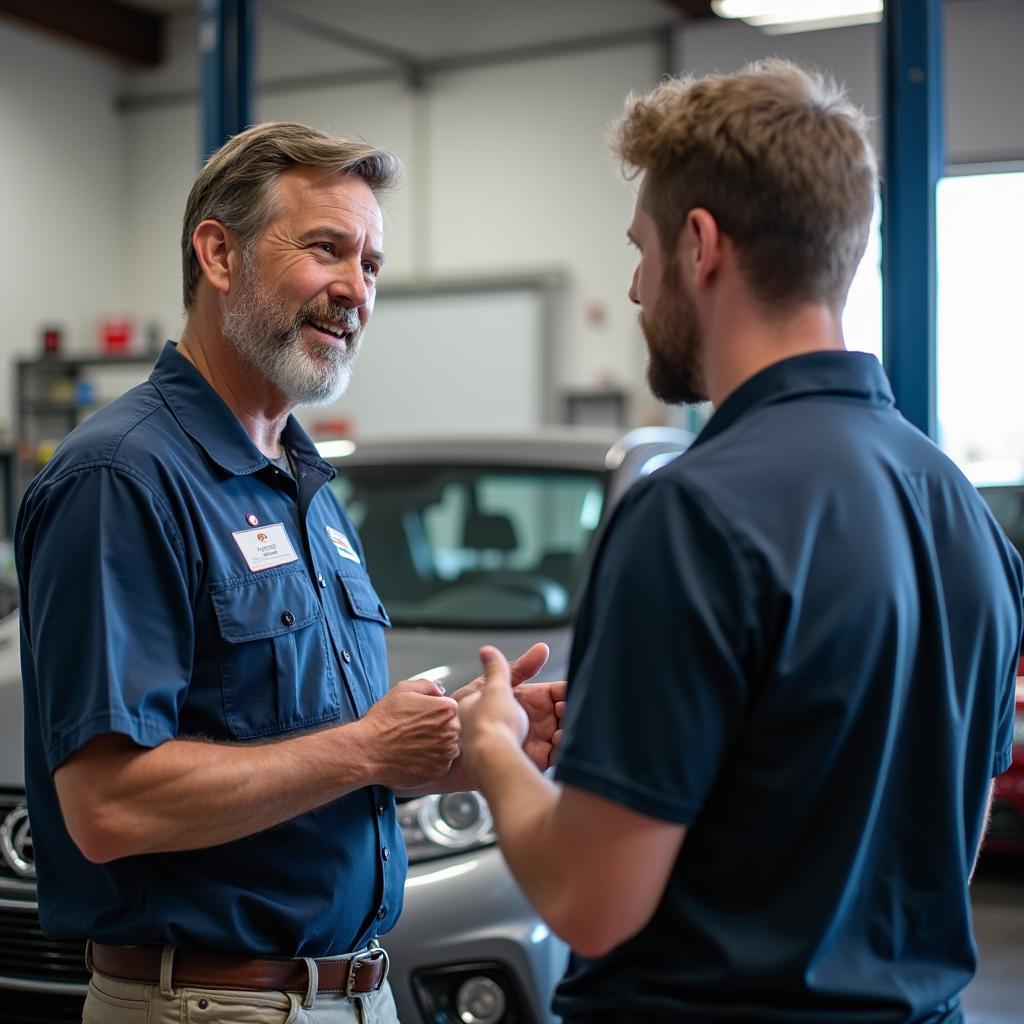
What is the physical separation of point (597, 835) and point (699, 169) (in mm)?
568

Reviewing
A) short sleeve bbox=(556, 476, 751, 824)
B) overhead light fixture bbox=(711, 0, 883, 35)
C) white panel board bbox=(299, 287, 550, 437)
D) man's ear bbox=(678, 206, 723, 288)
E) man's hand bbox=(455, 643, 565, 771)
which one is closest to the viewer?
short sleeve bbox=(556, 476, 751, 824)

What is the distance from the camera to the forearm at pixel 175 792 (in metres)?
1.49

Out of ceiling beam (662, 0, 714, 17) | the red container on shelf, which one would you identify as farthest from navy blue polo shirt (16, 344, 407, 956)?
the red container on shelf

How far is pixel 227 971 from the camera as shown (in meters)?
1.64

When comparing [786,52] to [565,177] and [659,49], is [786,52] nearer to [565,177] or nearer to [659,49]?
[659,49]

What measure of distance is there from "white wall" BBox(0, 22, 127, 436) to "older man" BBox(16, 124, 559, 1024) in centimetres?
1157

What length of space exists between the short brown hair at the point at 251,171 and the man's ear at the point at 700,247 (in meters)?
0.84

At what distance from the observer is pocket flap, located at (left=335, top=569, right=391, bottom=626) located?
6.25 ft

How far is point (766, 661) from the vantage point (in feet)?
3.64

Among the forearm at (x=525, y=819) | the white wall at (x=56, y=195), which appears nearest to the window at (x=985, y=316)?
the white wall at (x=56, y=195)

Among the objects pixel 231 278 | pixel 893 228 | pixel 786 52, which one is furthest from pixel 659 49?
pixel 231 278

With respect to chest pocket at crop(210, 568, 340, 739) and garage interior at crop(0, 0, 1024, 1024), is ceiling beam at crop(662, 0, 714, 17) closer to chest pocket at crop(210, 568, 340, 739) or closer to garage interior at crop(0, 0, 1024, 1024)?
garage interior at crop(0, 0, 1024, 1024)

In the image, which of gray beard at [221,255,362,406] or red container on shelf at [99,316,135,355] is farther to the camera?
red container on shelf at [99,316,135,355]

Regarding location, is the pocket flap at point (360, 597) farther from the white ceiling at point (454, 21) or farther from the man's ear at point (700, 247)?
the white ceiling at point (454, 21)
